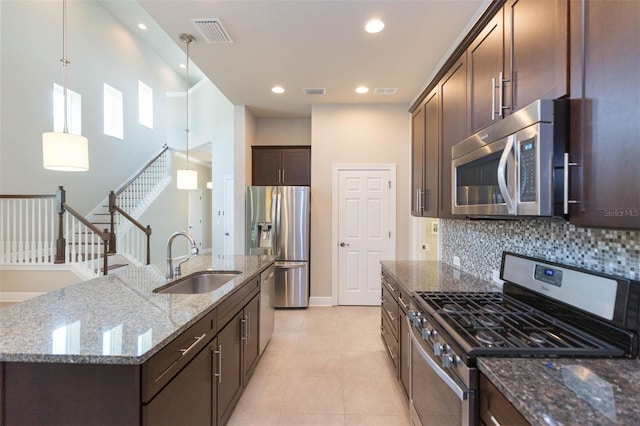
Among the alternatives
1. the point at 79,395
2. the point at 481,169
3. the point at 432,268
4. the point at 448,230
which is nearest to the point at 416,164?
the point at 448,230

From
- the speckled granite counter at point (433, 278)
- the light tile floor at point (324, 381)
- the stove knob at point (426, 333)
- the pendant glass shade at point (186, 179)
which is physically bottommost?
the light tile floor at point (324, 381)

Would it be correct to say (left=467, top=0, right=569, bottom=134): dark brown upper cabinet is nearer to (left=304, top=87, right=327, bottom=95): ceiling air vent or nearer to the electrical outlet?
(left=304, top=87, right=327, bottom=95): ceiling air vent

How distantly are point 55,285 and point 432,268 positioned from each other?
5.39 m

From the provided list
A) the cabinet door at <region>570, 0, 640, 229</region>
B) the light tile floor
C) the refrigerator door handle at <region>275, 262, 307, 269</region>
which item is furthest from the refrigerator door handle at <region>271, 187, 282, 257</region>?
the cabinet door at <region>570, 0, 640, 229</region>

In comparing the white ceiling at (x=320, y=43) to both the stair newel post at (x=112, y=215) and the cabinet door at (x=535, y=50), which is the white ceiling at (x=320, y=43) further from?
the stair newel post at (x=112, y=215)

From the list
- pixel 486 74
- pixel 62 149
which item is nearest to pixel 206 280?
pixel 62 149

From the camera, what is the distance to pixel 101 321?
4.24ft

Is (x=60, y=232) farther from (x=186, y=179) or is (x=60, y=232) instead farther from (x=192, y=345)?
(x=192, y=345)

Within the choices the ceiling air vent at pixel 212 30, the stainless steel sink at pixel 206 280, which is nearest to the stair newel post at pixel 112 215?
the stainless steel sink at pixel 206 280

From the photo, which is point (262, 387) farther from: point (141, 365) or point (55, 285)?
point (55, 285)

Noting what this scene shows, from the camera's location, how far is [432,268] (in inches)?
105

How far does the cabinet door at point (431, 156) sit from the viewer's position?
7.73 ft

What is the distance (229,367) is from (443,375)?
1.33m

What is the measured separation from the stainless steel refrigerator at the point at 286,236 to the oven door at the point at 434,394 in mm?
2568
